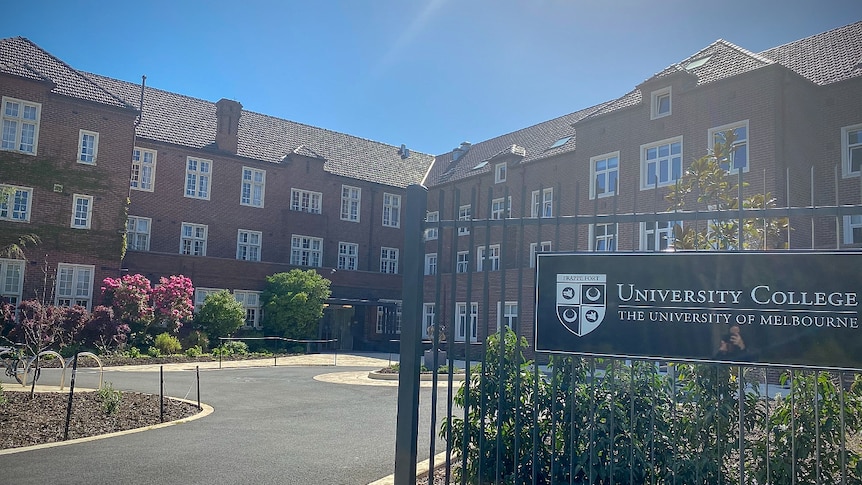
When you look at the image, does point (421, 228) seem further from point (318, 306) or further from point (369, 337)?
point (369, 337)

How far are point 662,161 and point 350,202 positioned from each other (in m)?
20.1

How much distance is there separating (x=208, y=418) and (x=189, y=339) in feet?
58.8

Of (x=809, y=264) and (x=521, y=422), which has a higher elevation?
(x=809, y=264)

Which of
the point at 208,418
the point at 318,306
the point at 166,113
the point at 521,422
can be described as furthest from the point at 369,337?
the point at 521,422

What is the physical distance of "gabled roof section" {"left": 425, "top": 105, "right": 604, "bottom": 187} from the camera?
32469 millimetres

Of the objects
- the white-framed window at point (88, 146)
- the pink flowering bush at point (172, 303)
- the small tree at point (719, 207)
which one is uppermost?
the white-framed window at point (88, 146)

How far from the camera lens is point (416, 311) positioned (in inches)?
182

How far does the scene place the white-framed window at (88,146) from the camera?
28.1m

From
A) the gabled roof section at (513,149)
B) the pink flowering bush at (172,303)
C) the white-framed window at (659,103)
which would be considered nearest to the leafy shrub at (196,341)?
the pink flowering bush at (172,303)

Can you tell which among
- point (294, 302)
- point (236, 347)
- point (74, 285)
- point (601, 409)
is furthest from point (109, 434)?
point (294, 302)

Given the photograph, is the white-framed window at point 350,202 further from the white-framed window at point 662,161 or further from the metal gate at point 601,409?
the metal gate at point 601,409

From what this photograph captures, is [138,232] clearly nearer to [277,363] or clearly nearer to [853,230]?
[277,363]

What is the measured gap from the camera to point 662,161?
23625 millimetres

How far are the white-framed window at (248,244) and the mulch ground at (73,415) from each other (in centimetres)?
2246
